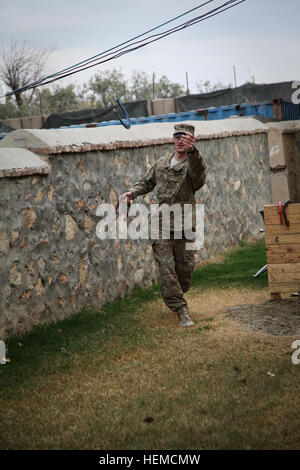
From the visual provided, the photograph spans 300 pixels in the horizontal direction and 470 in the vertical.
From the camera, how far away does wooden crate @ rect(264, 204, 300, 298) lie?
7297 millimetres

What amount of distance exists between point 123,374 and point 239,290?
10.5ft

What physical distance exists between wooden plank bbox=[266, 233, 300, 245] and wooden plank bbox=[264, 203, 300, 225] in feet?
0.47

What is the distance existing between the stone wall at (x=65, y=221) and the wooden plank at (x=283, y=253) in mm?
1900

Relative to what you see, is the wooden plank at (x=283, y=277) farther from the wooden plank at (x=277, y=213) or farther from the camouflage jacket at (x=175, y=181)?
the camouflage jacket at (x=175, y=181)

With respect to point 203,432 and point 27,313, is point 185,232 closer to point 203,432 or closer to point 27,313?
point 27,313

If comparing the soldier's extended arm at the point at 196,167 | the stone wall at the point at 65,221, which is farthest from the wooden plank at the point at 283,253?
the stone wall at the point at 65,221

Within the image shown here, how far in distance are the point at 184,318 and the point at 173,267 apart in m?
0.51

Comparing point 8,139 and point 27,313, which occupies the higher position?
point 8,139

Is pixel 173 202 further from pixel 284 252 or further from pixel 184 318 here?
pixel 284 252

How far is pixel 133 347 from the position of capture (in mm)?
6070

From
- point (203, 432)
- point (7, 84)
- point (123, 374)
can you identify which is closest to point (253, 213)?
point (123, 374)

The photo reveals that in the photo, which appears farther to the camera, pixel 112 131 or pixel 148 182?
pixel 112 131

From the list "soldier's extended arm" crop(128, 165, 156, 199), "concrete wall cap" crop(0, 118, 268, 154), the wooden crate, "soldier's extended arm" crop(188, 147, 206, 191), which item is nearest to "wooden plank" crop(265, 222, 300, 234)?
the wooden crate

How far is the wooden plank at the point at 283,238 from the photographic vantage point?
7.33m
